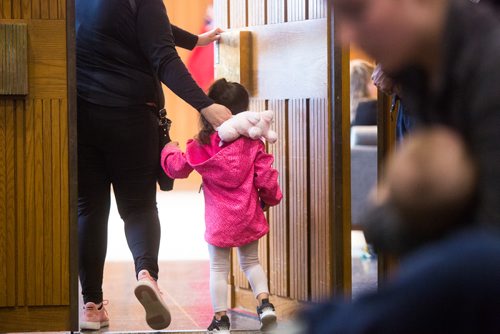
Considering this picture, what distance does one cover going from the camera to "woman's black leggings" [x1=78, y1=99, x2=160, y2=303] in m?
4.08

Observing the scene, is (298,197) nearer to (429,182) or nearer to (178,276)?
(178,276)

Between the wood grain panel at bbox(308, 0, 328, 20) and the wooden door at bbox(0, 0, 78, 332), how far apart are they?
1.02m

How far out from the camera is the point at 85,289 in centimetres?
423

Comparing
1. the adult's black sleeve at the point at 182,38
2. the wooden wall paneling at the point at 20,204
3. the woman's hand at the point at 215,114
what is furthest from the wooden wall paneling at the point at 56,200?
the adult's black sleeve at the point at 182,38

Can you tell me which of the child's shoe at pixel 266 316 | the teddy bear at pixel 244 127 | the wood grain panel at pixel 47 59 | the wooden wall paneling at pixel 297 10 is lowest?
the child's shoe at pixel 266 316

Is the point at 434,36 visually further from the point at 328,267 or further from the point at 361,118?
the point at 361,118

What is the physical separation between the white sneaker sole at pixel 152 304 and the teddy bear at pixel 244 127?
2.16ft

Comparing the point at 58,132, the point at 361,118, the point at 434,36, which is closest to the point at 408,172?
the point at 434,36

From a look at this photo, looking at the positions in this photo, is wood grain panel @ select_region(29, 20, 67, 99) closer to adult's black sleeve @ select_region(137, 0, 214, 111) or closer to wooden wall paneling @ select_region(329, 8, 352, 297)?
adult's black sleeve @ select_region(137, 0, 214, 111)

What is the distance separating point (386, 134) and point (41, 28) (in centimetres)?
152

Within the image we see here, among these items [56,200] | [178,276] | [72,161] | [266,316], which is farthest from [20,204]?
[178,276]

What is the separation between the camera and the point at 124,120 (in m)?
4.08

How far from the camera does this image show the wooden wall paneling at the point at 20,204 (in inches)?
153

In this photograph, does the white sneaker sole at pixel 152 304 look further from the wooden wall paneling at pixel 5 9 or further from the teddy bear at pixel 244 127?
the wooden wall paneling at pixel 5 9
